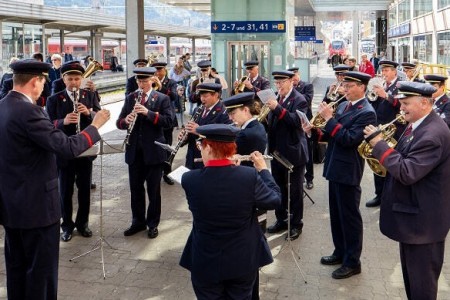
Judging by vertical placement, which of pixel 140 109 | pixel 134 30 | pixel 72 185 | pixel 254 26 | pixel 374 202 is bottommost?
pixel 374 202

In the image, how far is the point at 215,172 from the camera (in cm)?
330

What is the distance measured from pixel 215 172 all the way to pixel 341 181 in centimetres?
237

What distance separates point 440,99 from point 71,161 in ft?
17.0

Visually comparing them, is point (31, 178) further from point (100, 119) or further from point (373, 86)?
point (373, 86)

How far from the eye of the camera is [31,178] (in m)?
4.03

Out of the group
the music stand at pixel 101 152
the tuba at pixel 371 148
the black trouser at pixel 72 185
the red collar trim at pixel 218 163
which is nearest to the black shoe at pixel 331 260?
the tuba at pixel 371 148

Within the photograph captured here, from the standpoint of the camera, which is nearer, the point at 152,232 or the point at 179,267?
the point at 179,267

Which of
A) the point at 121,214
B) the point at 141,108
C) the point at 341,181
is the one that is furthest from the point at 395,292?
the point at 121,214

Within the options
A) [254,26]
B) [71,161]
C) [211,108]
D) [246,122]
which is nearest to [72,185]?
[71,161]

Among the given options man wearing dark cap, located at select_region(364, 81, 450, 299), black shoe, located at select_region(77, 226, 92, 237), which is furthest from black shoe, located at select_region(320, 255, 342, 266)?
black shoe, located at select_region(77, 226, 92, 237)

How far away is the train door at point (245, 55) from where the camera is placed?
1688 cm

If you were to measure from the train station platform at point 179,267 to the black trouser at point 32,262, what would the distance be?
2.54 ft

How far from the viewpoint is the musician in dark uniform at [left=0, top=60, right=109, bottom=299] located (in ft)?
13.0

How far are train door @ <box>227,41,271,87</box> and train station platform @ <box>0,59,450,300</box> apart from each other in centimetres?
984
